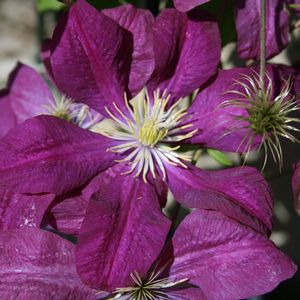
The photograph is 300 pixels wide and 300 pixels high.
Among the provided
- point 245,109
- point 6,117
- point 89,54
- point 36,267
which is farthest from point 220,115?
point 6,117

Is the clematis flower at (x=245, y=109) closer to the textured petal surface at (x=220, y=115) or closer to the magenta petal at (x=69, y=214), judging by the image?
the textured petal surface at (x=220, y=115)

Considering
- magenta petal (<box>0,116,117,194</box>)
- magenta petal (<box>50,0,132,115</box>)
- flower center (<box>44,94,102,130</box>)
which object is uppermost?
magenta petal (<box>50,0,132,115</box>)

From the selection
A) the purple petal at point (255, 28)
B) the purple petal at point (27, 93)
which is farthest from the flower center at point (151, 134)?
the purple petal at point (27, 93)

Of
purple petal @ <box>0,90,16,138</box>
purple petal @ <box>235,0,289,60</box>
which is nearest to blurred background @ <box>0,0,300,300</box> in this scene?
purple petal @ <box>235,0,289,60</box>

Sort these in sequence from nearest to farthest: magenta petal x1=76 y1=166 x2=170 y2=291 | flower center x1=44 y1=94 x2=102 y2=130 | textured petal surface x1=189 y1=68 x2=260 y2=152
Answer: magenta petal x1=76 y1=166 x2=170 y2=291 → textured petal surface x1=189 y1=68 x2=260 y2=152 → flower center x1=44 y1=94 x2=102 y2=130

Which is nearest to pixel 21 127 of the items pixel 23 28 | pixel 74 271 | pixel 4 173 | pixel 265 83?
pixel 4 173

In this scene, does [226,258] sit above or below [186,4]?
below

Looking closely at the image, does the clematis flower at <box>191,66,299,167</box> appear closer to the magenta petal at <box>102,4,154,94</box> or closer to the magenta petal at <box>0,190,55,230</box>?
the magenta petal at <box>102,4,154,94</box>

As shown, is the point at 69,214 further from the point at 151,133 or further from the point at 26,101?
the point at 26,101

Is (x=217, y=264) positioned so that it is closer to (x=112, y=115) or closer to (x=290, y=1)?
(x=112, y=115)
